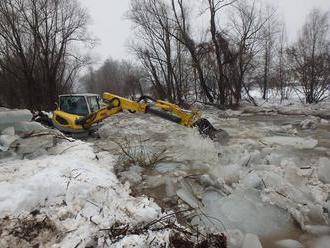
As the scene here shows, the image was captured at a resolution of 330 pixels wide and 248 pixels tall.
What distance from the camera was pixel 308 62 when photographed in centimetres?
1702

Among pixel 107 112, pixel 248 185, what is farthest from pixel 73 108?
pixel 248 185

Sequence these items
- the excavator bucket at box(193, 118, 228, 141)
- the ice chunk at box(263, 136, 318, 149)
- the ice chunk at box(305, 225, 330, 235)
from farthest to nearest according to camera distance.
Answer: the excavator bucket at box(193, 118, 228, 141) < the ice chunk at box(263, 136, 318, 149) < the ice chunk at box(305, 225, 330, 235)

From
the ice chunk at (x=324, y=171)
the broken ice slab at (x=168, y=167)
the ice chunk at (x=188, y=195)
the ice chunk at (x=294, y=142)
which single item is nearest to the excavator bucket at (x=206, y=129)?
the ice chunk at (x=294, y=142)

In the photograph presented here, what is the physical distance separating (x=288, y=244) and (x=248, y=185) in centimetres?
129

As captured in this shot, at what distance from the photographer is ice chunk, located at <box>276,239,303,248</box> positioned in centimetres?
331

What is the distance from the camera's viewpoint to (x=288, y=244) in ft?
10.9

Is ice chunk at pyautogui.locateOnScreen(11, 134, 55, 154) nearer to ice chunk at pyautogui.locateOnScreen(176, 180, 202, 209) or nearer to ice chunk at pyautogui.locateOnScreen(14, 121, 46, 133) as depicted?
ice chunk at pyautogui.locateOnScreen(14, 121, 46, 133)

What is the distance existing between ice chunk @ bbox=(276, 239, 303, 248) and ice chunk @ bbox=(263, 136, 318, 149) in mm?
4028

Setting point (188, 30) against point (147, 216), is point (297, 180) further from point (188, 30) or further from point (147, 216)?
point (188, 30)

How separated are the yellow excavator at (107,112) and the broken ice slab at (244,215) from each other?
10.4 feet

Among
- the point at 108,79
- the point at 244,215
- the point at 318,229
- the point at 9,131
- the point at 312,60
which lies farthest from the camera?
the point at 108,79

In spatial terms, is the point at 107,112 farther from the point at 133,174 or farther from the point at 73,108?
the point at 133,174

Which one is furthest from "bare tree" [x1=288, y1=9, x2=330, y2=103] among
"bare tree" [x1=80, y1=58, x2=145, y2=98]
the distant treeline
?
"bare tree" [x1=80, y1=58, x2=145, y2=98]

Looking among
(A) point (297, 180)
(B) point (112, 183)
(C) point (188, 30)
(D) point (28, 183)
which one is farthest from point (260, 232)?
(C) point (188, 30)
